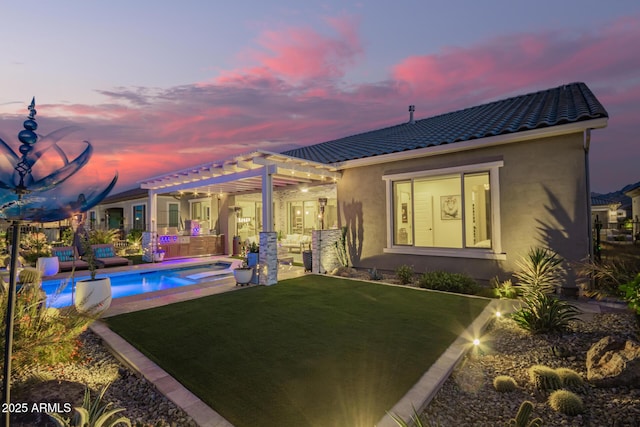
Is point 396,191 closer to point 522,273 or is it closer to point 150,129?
point 522,273

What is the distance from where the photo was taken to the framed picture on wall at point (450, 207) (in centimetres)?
1341

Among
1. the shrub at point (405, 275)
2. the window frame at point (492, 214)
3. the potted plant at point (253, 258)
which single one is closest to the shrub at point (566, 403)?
the window frame at point (492, 214)

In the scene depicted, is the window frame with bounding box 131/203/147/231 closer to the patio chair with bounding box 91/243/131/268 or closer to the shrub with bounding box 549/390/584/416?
the patio chair with bounding box 91/243/131/268

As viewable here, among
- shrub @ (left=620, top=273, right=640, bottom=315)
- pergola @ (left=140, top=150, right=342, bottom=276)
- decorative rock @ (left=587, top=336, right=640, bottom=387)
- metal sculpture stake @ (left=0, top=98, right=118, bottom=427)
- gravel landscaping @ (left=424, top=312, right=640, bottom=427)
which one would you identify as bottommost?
gravel landscaping @ (left=424, top=312, right=640, bottom=427)

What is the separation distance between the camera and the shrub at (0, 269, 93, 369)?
322 cm

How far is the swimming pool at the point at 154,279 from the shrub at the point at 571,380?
974 centimetres

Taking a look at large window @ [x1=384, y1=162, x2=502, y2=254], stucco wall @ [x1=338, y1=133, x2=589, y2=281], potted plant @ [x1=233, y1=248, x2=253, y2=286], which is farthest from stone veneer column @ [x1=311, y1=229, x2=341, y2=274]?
large window @ [x1=384, y1=162, x2=502, y2=254]

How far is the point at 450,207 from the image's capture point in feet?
45.0

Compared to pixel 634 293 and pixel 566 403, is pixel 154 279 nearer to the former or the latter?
pixel 566 403

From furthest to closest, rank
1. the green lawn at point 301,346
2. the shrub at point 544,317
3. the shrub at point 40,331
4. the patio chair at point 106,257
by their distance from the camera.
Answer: the patio chair at point 106,257 < the shrub at point 544,317 < the shrub at point 40,331 < the green lawn at point 301,346

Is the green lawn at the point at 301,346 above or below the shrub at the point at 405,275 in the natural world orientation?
below

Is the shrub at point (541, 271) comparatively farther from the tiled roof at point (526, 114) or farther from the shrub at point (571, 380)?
the shrub at point (571, 380)

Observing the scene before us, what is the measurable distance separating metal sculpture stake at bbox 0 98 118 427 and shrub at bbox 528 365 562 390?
4592mm

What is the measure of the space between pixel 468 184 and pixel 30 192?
13151 mm
